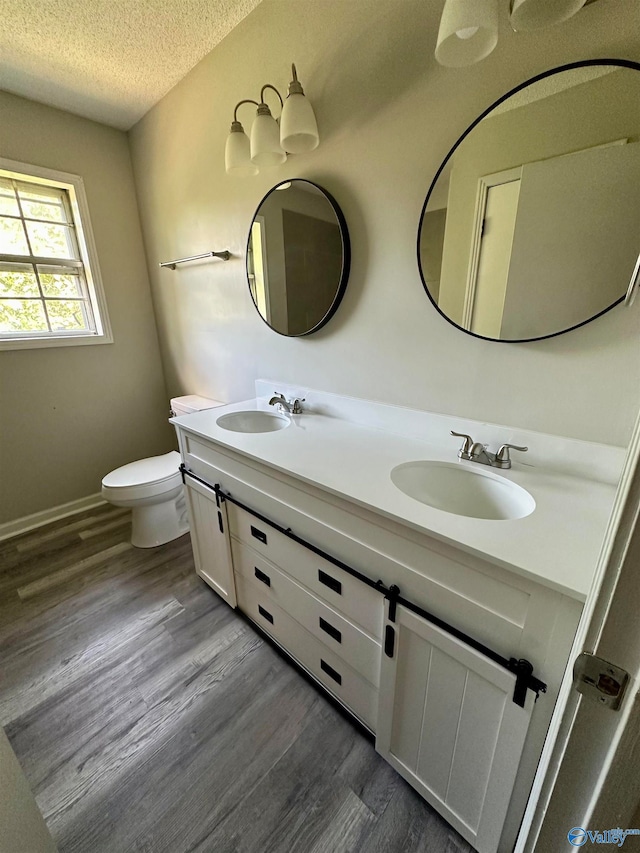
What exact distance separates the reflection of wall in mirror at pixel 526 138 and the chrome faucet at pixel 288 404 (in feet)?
2.53

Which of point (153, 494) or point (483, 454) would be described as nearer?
point (483, 454)

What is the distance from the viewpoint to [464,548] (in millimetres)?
682

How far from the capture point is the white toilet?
72.1 inches

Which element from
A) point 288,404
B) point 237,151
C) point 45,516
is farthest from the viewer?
point 45,516

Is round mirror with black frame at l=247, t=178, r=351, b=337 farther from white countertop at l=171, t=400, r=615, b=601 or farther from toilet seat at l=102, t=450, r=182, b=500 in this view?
toilet seat at l=102, t=450, r=182, b=500

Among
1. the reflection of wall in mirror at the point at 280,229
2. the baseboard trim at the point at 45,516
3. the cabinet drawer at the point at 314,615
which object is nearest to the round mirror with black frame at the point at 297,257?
the reflection of wall in mirror at the point at 280,229

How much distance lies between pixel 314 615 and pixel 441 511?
2.06ft

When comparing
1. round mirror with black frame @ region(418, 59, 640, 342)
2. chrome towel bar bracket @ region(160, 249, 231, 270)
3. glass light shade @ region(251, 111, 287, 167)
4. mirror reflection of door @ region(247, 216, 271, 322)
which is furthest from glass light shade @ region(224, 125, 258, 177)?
round mirror with black frame @ region(418, 59, 640, 342)

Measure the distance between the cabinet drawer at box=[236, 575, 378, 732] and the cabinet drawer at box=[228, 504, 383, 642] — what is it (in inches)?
8.6

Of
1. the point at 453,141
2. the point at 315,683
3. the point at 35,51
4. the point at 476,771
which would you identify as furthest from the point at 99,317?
the point at 476,771

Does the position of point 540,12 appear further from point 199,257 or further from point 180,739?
point 180,739

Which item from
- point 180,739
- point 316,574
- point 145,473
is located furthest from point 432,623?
point 145,473

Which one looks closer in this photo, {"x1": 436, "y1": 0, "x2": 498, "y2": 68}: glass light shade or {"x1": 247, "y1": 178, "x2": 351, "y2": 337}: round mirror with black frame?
{"x1": 436, "y1": 0, "x2": 498, "y2": 68}: glass light shade

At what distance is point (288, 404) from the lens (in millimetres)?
1635
